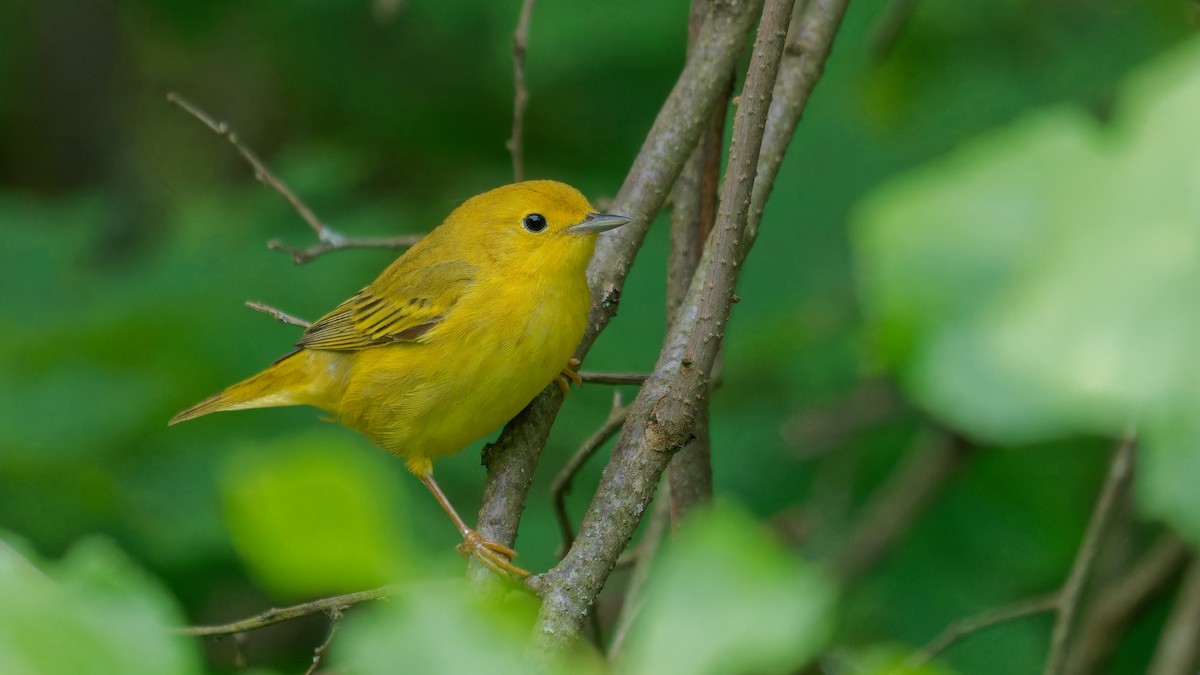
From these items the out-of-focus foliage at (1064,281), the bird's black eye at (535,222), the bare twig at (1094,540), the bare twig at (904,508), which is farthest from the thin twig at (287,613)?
the bare twig at (904,508)

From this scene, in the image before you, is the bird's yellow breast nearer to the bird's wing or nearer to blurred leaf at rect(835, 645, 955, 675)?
the bird's wing

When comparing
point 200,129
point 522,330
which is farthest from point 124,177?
point 522,330

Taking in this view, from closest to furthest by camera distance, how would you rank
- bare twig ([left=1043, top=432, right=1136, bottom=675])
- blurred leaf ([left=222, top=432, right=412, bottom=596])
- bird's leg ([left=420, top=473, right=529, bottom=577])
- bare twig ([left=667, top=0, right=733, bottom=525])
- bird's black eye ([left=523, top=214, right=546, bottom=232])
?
blurred leaf ([left=222, top=432, right=412, bottom=596]), bird's leg ([left=420, top=473, right=529, bottom=577]), bare twig ([left=667, top=0, right=733, bottom=525]), bare twig ([left=1043, top=432, right=1136, bottom=675]), bird's black eye ([left=523, top=214, right=546, bottom=232])

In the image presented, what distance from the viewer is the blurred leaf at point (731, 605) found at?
2.99 feet

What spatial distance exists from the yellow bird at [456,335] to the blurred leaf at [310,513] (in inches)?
112

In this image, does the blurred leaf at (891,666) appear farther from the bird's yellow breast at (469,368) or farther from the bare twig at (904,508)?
the bare twig at (904,508)

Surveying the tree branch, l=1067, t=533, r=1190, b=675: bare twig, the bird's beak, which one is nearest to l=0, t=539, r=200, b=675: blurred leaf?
the tree branch

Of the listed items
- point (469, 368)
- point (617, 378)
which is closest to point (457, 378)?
point (469, 368)

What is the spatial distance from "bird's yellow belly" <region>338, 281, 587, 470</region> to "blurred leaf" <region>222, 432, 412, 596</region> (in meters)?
3.18

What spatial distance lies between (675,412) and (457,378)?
1.82 meters

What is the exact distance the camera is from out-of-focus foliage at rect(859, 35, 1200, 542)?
862 mm

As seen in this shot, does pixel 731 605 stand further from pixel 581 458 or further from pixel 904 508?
pixel 904 508

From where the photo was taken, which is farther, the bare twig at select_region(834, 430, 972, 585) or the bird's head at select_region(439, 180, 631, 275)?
the bare twig at select_region(834, 430, 972, 585)

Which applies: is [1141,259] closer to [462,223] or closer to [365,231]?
[462,223]
